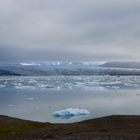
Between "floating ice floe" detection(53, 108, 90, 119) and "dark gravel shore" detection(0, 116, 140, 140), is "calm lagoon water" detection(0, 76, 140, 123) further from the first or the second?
"dark gravel shore" detection(0, 116, 140, 140)

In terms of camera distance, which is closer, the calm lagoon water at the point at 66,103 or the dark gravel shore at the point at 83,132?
the dark gravel shore at the point at 83,132

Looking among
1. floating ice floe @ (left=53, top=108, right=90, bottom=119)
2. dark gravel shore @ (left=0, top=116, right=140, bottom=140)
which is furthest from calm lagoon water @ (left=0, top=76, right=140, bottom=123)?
dark gravel shore @ (left=0, top=116, right=140, bottom=140)

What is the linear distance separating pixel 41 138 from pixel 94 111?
19.9 metres

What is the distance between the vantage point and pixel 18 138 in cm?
1334

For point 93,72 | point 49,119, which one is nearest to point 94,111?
point 49,119

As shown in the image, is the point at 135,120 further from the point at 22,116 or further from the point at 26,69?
the point at 26,69

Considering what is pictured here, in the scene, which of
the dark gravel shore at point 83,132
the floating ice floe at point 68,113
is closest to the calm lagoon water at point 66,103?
the floating ice floe at point 68,113

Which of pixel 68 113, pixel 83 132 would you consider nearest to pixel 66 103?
pixel 68 113

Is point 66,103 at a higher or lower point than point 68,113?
lower

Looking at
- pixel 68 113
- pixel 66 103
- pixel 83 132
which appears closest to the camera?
pixel 83 132

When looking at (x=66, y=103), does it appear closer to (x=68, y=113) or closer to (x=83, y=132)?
(x=68, y=113)

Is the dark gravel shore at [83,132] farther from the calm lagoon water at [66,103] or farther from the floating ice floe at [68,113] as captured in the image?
the calm lagoon water at [66,103]

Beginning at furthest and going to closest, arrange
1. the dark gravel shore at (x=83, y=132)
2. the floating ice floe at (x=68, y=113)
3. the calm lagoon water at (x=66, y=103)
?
the calm lagoon water at (x=66, y=103)
the floating ice floe at (x=68, y=113)
the dark gravel shore at (x=83, y=132)

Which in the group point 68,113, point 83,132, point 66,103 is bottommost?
point 66,103
